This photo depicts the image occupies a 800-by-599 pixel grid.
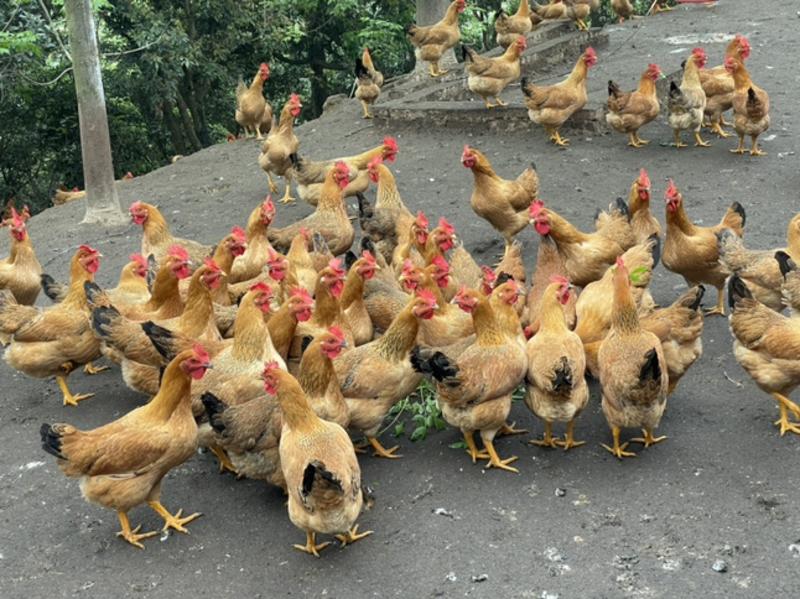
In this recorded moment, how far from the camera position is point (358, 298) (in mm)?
7402

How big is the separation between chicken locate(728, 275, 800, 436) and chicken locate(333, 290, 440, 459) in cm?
230

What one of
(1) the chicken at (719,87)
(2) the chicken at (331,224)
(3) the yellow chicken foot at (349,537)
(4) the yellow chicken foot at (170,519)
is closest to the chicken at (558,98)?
(1) the chicken at (719,87)

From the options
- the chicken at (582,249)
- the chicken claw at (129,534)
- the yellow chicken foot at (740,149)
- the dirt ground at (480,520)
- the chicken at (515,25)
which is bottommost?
the dirt ground at (480,520)

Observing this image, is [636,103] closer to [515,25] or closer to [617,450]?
[515,25]

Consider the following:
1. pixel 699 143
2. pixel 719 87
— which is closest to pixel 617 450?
pixel 699 143

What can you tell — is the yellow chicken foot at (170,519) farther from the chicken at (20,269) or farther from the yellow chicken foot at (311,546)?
the chicken at (20,269)

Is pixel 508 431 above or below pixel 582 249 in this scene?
below

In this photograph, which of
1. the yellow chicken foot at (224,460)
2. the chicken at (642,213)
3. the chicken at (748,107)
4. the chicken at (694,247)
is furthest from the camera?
the chicken at (748,107)

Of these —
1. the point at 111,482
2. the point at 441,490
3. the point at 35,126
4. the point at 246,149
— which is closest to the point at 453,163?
the point at 246,149

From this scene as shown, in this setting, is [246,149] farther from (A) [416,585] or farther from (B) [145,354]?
(A) [416,585]

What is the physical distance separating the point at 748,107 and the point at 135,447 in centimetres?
946

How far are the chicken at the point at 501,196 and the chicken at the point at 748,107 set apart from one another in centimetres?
379

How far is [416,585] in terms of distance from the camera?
17.5 ft

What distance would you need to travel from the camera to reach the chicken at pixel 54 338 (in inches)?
300
